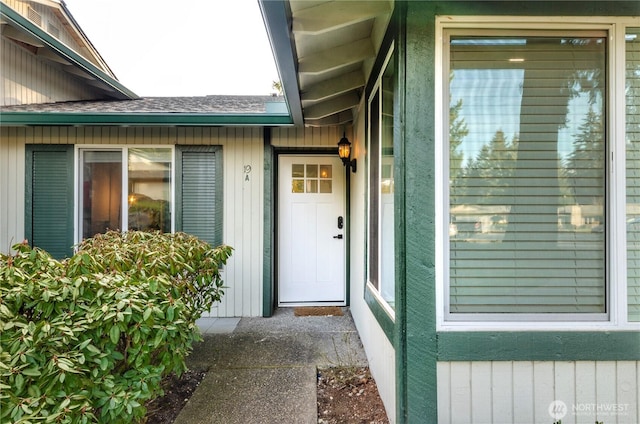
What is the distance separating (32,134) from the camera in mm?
3549

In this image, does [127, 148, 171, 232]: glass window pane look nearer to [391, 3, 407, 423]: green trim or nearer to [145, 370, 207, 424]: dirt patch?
[145, 370, 207, 424]: dirt patch

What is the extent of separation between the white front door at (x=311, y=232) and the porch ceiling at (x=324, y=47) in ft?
2.57

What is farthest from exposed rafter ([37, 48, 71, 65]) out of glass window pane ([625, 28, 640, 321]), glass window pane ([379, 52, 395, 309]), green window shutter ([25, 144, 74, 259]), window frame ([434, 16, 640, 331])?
glass window pane ([625, 28, 640, 321])

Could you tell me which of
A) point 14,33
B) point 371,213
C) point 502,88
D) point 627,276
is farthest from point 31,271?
point 14,33

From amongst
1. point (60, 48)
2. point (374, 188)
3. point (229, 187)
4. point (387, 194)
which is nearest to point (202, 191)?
point (229, 187)

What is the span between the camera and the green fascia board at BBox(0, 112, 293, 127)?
10.7 feet

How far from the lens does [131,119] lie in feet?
10.7

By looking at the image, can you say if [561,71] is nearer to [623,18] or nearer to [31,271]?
[623,18]

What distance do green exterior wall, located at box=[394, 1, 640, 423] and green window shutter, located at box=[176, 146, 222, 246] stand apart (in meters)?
2.71

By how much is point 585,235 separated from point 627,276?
0.27m

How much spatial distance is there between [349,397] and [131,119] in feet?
11.3

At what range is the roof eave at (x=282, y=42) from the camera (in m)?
1.45

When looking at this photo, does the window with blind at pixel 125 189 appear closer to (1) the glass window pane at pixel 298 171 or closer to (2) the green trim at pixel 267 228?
(2) the green trim at pixel 267 228

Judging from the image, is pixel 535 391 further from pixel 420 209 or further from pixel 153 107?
pixel 153 107
